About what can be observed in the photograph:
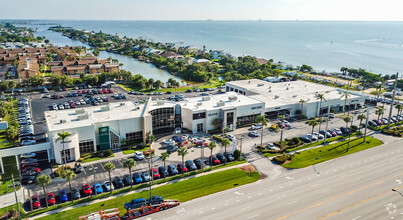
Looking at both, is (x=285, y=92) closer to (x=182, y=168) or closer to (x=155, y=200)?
(x=182, y=168)

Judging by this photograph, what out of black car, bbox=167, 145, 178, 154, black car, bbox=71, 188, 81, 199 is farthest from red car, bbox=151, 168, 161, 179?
black car, bbox=71, 188, 81, 199

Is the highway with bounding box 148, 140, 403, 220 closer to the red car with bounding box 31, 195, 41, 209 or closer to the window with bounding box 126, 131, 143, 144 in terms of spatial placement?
the red car with bounding box 31, 195, 41, 209

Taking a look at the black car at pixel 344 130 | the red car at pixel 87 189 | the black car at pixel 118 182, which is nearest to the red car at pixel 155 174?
the black car at pixel 118 182

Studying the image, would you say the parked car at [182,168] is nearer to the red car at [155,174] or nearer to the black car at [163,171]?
the black car at [163,171]

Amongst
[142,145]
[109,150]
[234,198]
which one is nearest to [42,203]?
[109,150]

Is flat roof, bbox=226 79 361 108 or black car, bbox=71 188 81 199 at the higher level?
flat roof, bbox=226 79 361 108

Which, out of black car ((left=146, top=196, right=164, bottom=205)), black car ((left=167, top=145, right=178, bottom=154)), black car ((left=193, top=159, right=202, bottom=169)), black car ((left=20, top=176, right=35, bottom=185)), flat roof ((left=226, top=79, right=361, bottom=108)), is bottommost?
black car ((left=20, top=176, right=35, bottom=185))
